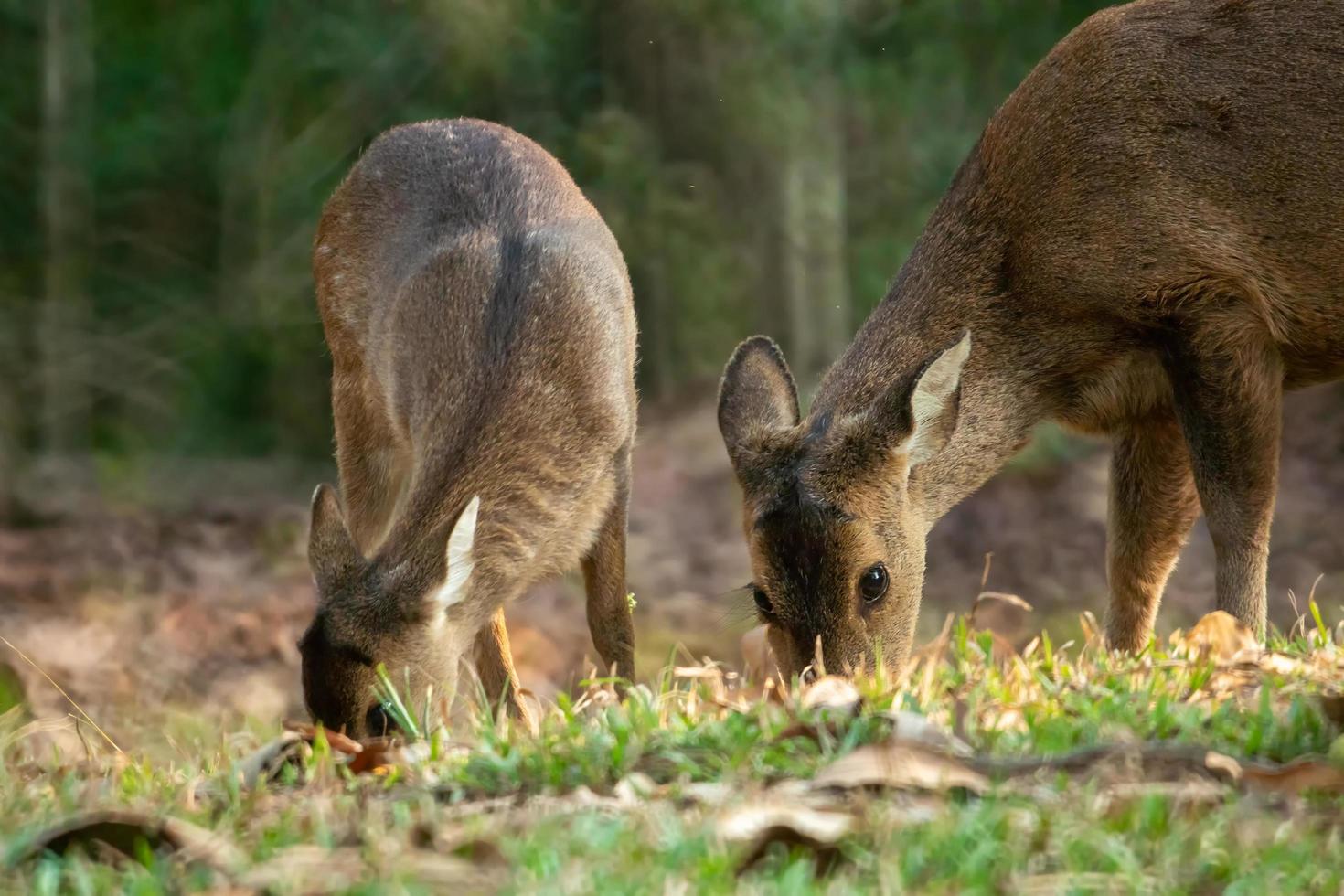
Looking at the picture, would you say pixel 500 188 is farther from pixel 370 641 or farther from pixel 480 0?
pixel 480 0

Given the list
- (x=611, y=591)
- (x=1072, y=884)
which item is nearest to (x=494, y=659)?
(x=611, y=591)

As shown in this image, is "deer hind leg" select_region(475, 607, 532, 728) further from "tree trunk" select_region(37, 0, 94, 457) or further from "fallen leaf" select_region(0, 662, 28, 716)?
"tree trunk" select_region(37, 0, 94, 457)

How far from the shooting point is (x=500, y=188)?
7578mm

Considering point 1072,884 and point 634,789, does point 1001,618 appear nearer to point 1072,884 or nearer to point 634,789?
point 634,789

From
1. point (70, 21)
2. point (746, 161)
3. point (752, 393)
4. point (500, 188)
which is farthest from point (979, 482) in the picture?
point (70, 21)

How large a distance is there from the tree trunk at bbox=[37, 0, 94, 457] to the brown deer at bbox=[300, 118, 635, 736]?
7.73 meters

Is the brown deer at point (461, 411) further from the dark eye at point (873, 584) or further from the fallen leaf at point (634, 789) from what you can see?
the fallen leaf at point (634, 789)

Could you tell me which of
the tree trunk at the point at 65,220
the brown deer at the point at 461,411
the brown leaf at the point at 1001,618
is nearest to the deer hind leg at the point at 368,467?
the brown deer at the point at 461,411

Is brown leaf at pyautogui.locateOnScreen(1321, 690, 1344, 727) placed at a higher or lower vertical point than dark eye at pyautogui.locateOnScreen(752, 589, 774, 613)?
higher

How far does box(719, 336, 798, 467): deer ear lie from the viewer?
6.39 metres

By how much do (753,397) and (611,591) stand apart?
3.30ft

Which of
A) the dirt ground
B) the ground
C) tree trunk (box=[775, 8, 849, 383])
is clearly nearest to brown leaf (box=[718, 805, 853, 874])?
the ground

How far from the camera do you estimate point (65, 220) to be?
15.4 meters

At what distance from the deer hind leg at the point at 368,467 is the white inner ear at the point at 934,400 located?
2580mm
